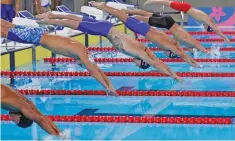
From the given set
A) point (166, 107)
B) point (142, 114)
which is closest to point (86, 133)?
point (142, 114)

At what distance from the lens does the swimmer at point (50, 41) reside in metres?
3.96

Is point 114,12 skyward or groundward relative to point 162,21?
skyward

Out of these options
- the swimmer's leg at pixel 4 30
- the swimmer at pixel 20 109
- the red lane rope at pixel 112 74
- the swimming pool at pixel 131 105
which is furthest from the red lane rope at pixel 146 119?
the red lane rope at pixel 112 74

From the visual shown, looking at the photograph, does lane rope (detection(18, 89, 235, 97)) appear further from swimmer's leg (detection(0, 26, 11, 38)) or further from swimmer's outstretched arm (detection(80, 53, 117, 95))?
swimmer's leg (detection(0, 26, 11, 38))

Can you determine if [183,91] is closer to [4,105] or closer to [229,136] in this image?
[229,136]

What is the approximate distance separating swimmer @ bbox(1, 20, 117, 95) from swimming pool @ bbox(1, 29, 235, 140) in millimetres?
512

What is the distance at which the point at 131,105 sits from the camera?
5801mm

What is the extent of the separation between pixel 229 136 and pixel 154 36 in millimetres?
1760

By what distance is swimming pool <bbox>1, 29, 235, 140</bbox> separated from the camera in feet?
15.1

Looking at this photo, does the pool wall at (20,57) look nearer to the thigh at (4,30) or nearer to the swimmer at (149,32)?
the swimmer at (149,32)

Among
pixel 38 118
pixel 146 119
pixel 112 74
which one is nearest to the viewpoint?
pixel 38 118

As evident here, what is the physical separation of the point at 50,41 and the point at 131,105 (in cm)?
185

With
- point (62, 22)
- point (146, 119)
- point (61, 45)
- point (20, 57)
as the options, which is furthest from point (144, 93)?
point (20, 57)

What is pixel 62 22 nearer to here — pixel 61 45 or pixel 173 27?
pixel 61 45
